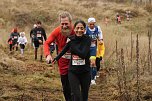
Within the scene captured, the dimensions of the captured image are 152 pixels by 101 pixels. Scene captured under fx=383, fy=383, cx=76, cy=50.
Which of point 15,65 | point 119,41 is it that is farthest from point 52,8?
point 15,65

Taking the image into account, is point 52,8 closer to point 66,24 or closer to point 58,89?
point 58,89

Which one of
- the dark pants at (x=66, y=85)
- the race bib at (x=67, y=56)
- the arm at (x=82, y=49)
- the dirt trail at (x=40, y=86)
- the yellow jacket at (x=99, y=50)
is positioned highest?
the arm at (x=82, y=49)

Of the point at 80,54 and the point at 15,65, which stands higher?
the point at 80,54

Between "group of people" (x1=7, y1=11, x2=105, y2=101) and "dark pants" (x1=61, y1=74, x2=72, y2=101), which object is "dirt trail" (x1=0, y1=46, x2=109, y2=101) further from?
"group of people" (x1=7, y1=11, x2=105, y2=101)

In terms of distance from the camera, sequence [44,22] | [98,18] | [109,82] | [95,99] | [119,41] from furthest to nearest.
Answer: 1. [98,18]
2. [44,22]
3. [119,41]
4. [109,82]
5. [95,99]

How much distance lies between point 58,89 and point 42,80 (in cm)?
111

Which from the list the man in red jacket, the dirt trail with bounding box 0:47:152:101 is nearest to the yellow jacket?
the dirt trail with bounding box 0:47:152:101

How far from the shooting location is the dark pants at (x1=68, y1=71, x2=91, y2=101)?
247 inches

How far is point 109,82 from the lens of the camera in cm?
1043

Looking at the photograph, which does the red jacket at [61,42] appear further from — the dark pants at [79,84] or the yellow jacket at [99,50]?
the yellow jacket at [99,50]

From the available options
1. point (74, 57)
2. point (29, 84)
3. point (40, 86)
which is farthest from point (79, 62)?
point (29, 84)

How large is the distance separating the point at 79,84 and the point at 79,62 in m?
0.38

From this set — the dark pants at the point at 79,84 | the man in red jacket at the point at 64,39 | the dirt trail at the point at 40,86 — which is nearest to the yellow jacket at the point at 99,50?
the dirt trail at the point at 40,86

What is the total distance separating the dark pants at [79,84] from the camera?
6.28 meters
